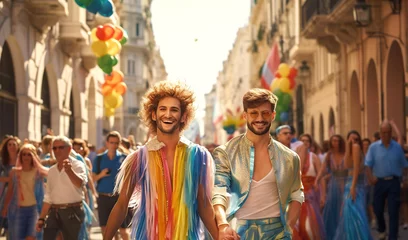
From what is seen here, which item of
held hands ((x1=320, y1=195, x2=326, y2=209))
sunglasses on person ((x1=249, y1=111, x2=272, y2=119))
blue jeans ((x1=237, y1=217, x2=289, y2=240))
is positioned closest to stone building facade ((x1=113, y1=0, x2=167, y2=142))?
held hands ((x1=320, y1=195, x2=326, y2=209))

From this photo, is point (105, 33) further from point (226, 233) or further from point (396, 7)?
point (226, 233)

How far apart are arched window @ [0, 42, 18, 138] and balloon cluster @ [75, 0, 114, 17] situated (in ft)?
17.7

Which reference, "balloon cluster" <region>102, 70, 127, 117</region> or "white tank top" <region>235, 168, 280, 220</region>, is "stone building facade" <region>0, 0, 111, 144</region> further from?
"white tank top" <region>235, 168, 280, 220</region>

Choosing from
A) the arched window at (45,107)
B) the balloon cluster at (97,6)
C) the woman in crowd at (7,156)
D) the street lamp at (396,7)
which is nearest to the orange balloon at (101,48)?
the balloon cluster at (97,6)

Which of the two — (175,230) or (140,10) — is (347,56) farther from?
(140,10)

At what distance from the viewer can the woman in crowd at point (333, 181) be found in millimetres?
12562

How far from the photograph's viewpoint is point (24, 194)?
1142 cm

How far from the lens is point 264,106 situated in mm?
6305

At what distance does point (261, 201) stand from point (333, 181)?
6630 mm

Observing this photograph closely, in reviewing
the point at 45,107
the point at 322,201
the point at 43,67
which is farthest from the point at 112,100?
the point at 322,201

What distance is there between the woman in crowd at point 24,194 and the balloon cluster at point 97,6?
4.64 meters

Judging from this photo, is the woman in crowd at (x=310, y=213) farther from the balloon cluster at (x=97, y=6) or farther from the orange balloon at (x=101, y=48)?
the orange balloon at (x=101, y=48)

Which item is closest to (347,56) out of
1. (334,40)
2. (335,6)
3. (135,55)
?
(334,40)

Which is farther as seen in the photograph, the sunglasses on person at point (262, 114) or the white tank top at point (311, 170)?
the white tank top at point (311, 170)
